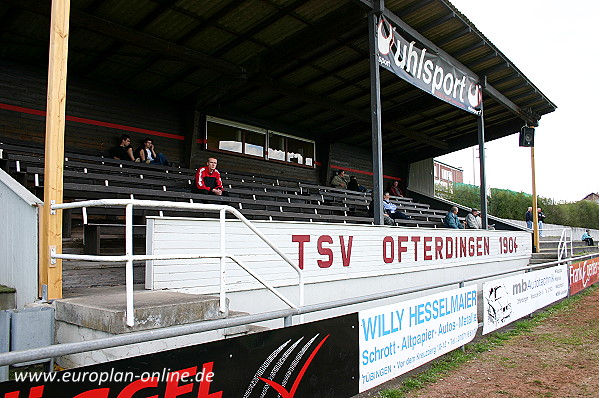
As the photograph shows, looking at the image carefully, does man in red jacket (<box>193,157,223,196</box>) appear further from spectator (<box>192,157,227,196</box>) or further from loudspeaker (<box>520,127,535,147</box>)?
loudspeaker (<box>520,127,535,147</box>)

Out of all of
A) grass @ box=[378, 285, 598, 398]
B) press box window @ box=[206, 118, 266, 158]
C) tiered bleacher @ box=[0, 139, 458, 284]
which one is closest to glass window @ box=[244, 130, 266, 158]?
press box window @ box=[206, 118, 266, 158]

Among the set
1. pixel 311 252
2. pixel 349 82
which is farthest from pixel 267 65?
pixel 311 252

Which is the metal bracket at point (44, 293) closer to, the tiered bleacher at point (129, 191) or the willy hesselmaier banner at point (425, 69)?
the tiered bleacher at point (129, 191)

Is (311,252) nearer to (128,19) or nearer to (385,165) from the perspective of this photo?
(128,19)

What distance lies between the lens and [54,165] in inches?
161

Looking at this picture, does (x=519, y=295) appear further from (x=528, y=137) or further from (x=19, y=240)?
(x=528, y=137)

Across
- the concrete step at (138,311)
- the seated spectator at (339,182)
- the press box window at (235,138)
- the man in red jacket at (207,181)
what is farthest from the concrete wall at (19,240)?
the seated spectator at (339,182)

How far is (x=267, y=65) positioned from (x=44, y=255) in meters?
8.16

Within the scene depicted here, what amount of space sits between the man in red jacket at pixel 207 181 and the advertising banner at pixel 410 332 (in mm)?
4941

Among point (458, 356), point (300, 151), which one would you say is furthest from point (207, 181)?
point (300, 151)

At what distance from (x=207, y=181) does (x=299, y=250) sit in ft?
9.47

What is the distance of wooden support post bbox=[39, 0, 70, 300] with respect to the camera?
4039 millimetres

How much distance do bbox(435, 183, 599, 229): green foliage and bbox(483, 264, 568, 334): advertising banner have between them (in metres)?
19.9

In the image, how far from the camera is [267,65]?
1113 centimetres
